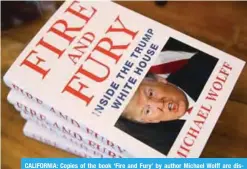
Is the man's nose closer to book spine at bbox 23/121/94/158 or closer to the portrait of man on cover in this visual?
the portrait of man on cover

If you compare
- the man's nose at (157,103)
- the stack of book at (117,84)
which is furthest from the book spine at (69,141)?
the man's nose at (157,103)

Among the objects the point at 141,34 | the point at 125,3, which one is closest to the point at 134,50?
the point at 141,34

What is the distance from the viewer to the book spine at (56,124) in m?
0.58

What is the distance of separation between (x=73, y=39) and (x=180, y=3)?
0.21 metres

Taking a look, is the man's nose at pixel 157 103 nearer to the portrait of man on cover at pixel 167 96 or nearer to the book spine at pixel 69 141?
the portrait of man on cover at pixel 167 96

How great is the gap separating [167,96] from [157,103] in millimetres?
18

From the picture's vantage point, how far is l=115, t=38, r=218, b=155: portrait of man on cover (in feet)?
1.83

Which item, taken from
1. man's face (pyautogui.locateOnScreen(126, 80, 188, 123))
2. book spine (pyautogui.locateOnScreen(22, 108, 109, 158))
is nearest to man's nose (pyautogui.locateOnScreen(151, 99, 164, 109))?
man's face (pyautogui.locateOnScreen(126, 80, 188, 123))

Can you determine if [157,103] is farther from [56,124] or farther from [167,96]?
[56,124]

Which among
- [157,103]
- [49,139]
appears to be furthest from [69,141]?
[157,103]

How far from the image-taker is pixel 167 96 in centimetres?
58

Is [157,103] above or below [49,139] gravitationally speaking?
above

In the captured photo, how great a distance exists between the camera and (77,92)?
1.91 ft
